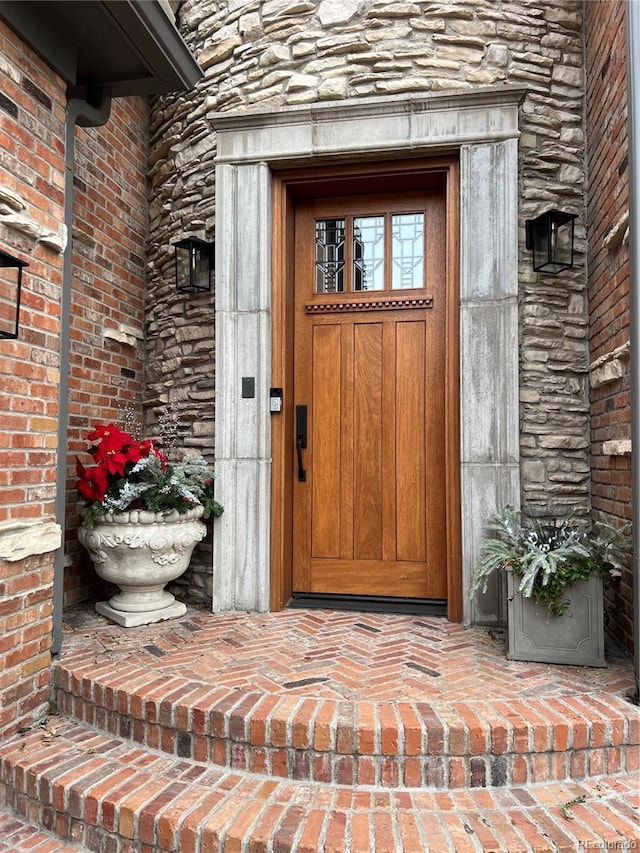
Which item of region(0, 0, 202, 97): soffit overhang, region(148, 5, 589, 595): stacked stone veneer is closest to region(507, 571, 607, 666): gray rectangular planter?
region(148, 5, 589, 595): stacked stone veneer

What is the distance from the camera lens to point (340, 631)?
9.68 ft

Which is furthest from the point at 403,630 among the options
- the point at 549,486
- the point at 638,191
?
the point at 638,191

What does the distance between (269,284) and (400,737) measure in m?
2.41

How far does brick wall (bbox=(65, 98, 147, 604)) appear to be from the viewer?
3391 millimetres

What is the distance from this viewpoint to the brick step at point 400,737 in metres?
1.97

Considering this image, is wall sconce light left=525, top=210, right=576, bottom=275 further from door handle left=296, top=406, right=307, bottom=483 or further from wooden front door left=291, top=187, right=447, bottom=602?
door handle left=296, top=406, right=307, bottom=483

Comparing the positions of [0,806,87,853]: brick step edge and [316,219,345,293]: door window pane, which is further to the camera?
[316,219,345,293]: door window pane

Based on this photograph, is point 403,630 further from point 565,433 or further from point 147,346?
point 147,346

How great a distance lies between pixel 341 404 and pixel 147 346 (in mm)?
1499

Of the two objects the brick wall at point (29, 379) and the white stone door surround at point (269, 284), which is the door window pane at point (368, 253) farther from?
the brick wall at point (29, 379)

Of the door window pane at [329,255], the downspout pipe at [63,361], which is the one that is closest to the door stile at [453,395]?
the door window pane at [329,255]

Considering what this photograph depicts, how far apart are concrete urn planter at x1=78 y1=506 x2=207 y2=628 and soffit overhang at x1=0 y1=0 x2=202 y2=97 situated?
2.12 metres

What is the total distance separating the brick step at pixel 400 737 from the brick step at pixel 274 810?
0.04 meters

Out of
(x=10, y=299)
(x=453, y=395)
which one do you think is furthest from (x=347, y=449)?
(x=10, y=299)
